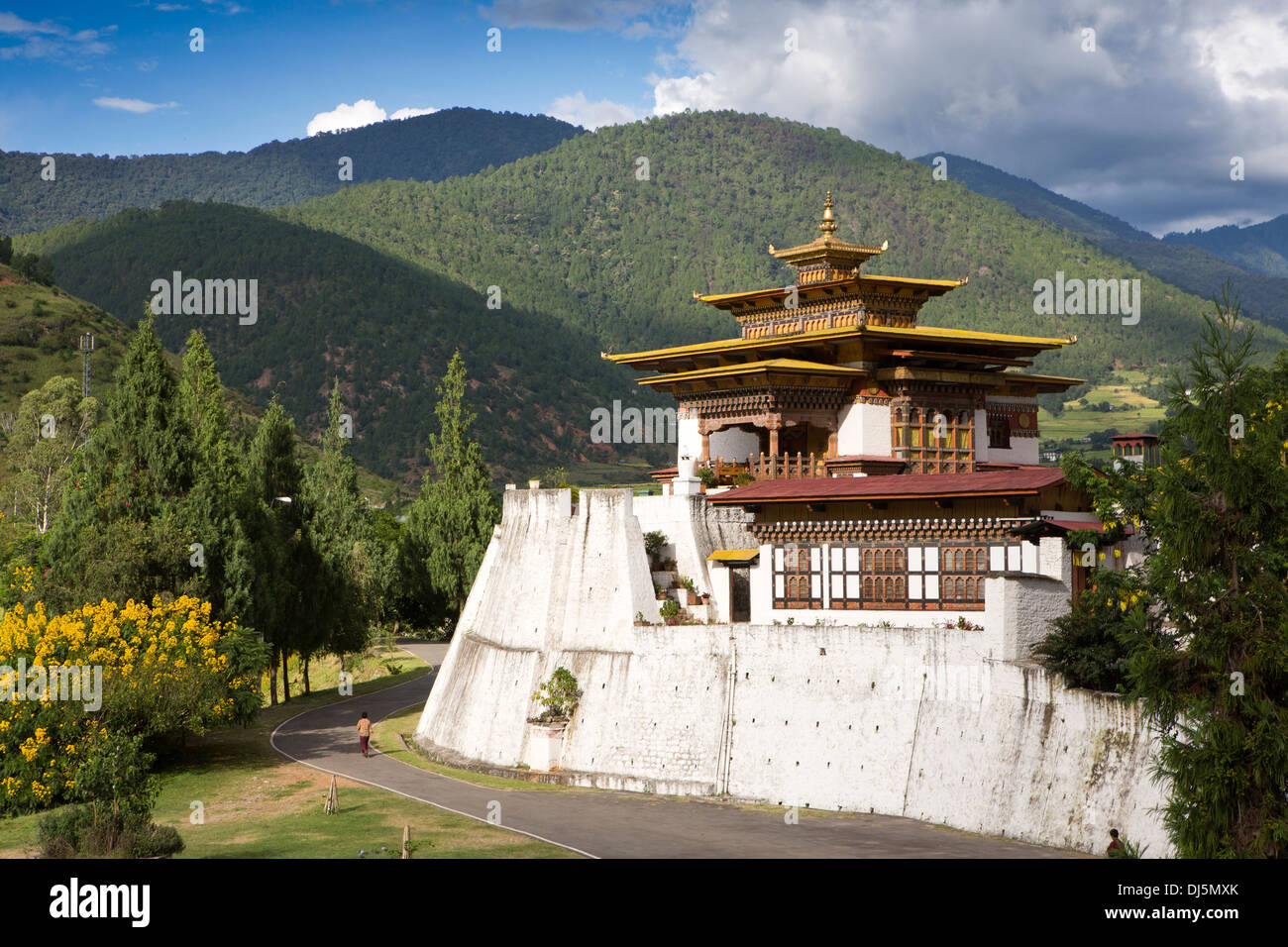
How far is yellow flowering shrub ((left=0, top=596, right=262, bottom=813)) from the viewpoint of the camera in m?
39.9

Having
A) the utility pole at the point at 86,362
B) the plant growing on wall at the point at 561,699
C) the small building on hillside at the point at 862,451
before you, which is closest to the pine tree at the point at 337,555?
the small building on hillside at the point at 862,451

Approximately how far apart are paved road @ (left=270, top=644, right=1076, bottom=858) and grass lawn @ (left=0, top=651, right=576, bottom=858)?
1073 mm

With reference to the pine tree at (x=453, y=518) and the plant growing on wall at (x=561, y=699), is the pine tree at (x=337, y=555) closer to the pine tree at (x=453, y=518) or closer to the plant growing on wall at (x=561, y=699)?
the pine tree at (x=453, y=518)

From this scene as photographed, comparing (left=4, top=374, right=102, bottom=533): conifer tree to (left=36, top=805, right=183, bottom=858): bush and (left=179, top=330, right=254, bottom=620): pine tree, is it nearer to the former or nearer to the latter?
(left=179, top=330, right=254, bottom=620): pine tree

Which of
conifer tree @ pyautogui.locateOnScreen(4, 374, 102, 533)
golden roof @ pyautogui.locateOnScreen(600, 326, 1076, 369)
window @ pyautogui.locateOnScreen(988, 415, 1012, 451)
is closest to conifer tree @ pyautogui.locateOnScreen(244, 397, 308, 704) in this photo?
golden roof @ pyautogui.locateOnScreen(600, 326, 1076, 369)

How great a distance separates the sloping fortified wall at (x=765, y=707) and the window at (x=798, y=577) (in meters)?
2.52

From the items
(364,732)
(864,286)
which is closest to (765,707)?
(364,732)

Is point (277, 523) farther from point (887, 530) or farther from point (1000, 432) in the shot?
point (1000, 432)

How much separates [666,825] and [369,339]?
5155 inches

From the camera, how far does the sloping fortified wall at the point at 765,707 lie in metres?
30.2

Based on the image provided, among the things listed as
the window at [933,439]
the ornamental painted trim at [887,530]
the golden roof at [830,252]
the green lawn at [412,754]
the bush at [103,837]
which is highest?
the golden roof at [830,252]

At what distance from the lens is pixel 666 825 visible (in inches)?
1353
